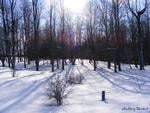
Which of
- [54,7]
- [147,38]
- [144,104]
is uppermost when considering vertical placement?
[54,7]

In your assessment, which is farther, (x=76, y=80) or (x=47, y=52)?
(x=47, y=52)

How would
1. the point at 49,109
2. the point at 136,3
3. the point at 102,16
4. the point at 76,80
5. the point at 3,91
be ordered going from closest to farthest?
the point at 49,109, the point at 3,91, the point at 76,80, the point at 136,3, the point at 102,16

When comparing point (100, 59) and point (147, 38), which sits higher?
point (147, 38)

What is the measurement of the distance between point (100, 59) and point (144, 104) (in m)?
35.7

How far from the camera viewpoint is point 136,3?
3256cm

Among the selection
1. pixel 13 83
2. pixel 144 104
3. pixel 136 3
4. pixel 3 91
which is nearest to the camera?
pixel 144 104

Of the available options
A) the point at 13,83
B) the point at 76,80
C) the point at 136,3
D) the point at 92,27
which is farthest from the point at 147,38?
the point at 13,83

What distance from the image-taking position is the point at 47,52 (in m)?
42.1

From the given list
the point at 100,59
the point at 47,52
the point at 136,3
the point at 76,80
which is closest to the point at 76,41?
the point at 100,59

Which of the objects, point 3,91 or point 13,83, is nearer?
point 3,91

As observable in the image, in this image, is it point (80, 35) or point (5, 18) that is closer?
point (5, 18)

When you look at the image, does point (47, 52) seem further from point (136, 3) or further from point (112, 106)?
point (112, 106)

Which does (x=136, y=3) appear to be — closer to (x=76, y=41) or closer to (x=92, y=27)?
(x=92, y=27)

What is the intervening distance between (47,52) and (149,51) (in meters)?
14.7
